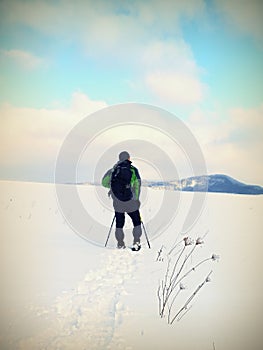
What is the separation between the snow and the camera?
205cm

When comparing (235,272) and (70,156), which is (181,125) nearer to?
(70,156)

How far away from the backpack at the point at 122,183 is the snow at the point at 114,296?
76 centimetres

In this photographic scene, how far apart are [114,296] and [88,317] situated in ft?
1.22

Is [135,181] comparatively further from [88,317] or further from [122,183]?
[88,317]

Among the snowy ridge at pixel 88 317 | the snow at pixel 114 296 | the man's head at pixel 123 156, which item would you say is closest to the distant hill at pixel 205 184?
the man's head at pixel 123 156

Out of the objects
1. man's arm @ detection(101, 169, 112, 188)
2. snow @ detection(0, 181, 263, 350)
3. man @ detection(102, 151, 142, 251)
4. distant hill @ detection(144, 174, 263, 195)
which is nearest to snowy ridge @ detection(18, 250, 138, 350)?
snow @ detection(0, 181, 263, 350)

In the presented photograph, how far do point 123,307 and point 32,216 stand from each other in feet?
11.4

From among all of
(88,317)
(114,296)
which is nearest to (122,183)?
(114,296)

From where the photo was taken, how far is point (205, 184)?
608cm

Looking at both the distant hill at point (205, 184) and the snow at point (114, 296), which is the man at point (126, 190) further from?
the distant hill at point (205, 184)

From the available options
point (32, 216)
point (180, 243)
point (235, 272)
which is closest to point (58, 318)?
point (235, 272)

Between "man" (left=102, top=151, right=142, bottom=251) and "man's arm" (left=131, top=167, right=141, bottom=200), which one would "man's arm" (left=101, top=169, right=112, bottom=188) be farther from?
"man's arm" (left=131, top=167, right=141, bottom=200)

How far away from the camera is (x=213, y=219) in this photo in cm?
586

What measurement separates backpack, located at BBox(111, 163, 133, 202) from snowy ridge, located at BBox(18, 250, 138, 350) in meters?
1.59
